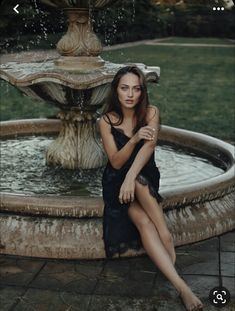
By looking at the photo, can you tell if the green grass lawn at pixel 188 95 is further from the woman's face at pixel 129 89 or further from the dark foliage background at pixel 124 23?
the woman's face at pixel 129 89

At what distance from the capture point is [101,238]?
4.23 meters

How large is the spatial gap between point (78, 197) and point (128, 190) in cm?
68

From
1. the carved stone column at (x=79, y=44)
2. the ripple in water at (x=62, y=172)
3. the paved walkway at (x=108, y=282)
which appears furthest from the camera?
the carved stone column at (x=79, y=44)

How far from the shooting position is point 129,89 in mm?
3836

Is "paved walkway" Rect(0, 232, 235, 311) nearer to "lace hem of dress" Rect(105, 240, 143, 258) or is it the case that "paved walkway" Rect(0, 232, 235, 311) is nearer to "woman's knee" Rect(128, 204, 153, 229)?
"lace hem of dress" Rect(105, 240, 143, 258)

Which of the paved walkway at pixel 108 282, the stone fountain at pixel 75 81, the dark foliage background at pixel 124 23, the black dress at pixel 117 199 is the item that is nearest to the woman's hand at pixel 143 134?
the black dress at pixel 117 199

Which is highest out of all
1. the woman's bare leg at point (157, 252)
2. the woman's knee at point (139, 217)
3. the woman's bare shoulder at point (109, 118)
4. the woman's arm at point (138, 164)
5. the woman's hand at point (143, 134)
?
the woman's bare shoulder at point (109, 118)

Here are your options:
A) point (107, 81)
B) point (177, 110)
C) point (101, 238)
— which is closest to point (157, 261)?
point (101, 238)

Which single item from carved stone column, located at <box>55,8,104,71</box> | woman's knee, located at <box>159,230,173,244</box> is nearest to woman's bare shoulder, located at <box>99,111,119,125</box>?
woman's knee, located at <box>159,230,173,244</box>

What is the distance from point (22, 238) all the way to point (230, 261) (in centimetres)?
143

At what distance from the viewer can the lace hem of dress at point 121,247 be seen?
416cm

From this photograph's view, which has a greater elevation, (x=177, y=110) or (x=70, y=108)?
(x=70, y=108)

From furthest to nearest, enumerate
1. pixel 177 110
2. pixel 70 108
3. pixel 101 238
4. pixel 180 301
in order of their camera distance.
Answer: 1. pixel 177 110
2. pixel 70 108
3. pixel 101 238
4. pixel 180 301

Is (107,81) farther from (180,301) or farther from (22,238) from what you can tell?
(180,301)
